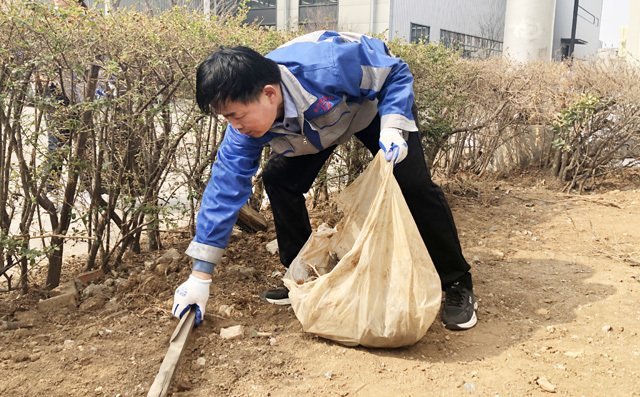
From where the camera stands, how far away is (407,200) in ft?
8.29

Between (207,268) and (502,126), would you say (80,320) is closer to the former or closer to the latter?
(207,268)

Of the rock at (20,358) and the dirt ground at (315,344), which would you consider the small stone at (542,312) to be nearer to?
the dirt ground at (315,344)

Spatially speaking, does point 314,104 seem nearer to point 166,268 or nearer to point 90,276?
point 166,268

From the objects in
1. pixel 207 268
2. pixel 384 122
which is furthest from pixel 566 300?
pixel 207 268

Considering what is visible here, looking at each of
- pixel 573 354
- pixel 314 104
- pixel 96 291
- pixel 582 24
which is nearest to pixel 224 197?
pixel 314 104

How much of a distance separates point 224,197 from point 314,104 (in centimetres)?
51

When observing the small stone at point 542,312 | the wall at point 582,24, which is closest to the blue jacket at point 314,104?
the small stone at point 542,312

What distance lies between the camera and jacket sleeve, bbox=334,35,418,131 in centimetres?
229

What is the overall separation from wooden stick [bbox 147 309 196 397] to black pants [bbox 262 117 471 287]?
672 millimetres

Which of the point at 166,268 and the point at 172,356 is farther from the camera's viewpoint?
the point at 166,268

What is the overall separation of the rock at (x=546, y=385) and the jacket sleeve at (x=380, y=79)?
103 centimetres

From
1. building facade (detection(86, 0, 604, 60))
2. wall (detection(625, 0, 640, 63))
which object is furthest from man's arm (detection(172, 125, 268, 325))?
building facade (detection(86, 0, 604, 60))

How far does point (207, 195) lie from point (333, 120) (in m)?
0.58

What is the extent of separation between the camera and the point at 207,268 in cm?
236
